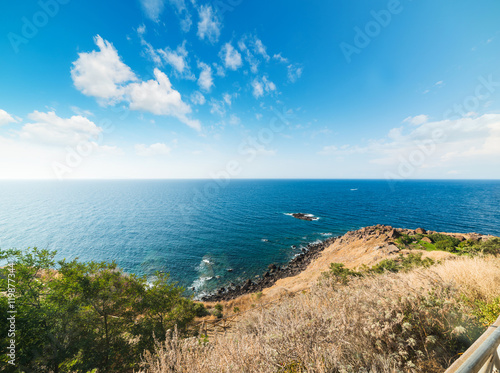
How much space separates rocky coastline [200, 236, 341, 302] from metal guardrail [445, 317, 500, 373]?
1164 inches

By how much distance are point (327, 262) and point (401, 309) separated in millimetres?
33436

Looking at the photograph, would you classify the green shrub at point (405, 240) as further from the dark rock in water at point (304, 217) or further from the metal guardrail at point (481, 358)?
the metal guardrail at point (481, 358)

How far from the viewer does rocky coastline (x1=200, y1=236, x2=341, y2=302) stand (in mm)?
28170

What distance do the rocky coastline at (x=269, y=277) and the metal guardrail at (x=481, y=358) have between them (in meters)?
29.6

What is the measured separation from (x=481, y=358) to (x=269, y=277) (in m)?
33.4

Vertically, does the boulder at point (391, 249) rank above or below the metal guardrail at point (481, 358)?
below

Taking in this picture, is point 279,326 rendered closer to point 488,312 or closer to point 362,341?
point 362,341

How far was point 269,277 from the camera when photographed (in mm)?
32156

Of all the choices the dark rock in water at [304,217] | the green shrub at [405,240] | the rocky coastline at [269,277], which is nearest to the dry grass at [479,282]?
the rocky coastline at [269,277]

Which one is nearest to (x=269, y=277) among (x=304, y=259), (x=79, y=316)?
(x=304, y=259)

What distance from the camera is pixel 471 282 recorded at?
632 cm

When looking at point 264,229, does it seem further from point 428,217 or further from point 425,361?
point 428,217

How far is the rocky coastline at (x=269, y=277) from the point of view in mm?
28170

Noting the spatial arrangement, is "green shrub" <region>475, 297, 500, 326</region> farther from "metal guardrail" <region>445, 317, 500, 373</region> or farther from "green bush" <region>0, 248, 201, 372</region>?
"green bush" <region>0, 248, 201, 372</region>
